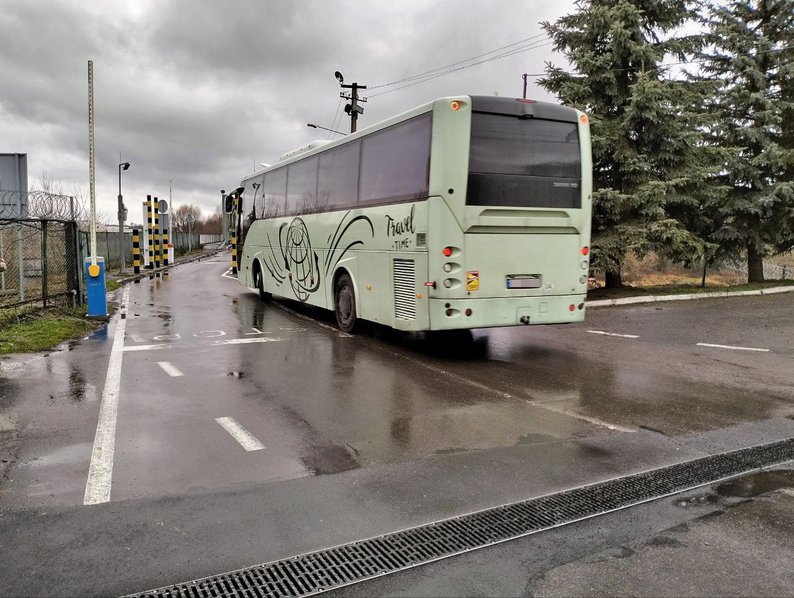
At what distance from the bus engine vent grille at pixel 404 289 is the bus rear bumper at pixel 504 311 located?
46cm

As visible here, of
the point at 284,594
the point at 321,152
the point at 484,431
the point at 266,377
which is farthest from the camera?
the point at 321,152

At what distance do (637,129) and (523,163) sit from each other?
10865 mm

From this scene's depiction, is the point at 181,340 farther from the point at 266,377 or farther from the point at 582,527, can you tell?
the point at 582,527

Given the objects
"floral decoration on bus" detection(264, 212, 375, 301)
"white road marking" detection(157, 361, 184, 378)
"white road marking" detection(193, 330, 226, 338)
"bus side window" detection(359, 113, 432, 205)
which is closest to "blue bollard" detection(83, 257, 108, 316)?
"white road marking" detection(193, 330, 226, 338)

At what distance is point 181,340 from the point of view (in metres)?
10.5

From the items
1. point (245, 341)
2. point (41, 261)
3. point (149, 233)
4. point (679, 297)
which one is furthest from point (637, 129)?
point (149, 233)

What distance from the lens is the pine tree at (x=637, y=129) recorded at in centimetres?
1694

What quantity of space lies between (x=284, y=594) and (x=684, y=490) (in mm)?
2839

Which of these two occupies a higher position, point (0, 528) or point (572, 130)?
point (572, 130)

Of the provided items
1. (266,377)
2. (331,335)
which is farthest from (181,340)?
(266,377)

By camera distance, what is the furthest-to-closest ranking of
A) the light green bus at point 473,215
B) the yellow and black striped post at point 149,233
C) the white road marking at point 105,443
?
the yellow and black striped post at point 149,233 → the light green bus at point 473,215 → the white road marking at point 105,443

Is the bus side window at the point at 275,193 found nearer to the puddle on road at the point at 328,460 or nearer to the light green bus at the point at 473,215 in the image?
the light green bus at the point at 473,215

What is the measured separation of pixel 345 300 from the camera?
11.8 meters

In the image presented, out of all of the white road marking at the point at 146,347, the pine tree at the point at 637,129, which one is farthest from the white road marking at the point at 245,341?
the pine tree at the point at 637,129
